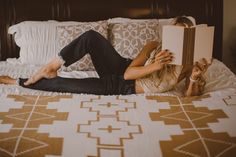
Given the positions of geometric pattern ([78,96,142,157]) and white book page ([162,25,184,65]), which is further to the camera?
white book page ([162,25,184,65])

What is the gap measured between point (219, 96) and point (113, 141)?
86 cm

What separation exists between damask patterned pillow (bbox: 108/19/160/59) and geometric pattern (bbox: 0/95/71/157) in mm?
859

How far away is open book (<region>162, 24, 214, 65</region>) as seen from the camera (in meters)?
1.95

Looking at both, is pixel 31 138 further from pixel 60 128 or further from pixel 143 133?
pixel 143 133

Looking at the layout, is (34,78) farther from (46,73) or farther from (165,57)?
(165,57)

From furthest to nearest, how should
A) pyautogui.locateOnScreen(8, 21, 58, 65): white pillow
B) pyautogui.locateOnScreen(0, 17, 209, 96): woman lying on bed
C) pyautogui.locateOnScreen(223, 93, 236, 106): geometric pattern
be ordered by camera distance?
pyautogui.locateOnScreen(8, 21, 58, 65): white pillow, pyautogui.locateOnScreen(0, 17, 209, 96): woman lying on bed, pyautogui.locateOnScreen(223, 93, 236, 106): geometric pattern

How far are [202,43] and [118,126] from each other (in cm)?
66

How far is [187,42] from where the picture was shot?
6.45ft

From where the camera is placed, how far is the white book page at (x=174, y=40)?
6.40 feet

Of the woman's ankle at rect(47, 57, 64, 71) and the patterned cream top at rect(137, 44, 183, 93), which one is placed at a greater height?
the woman's ankle at rect(47, 57, 64, 71)

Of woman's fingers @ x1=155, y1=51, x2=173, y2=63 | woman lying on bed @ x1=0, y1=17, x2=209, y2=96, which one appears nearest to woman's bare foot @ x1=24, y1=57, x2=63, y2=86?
woman lying on bed @ x1=0, y1=17, x2=209, y2=96

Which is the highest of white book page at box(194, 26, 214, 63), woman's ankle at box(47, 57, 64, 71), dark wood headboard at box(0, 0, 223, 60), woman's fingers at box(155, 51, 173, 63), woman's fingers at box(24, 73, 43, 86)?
dark wood headboard at box(0, 0, 223, 60)

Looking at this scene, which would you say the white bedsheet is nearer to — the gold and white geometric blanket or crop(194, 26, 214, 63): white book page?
the gold and white geometric blanket

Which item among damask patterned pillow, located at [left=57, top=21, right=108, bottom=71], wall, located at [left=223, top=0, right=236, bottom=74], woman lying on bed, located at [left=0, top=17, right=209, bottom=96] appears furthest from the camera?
wall, located at [left=223, top=0, right=236, bottom=74]
